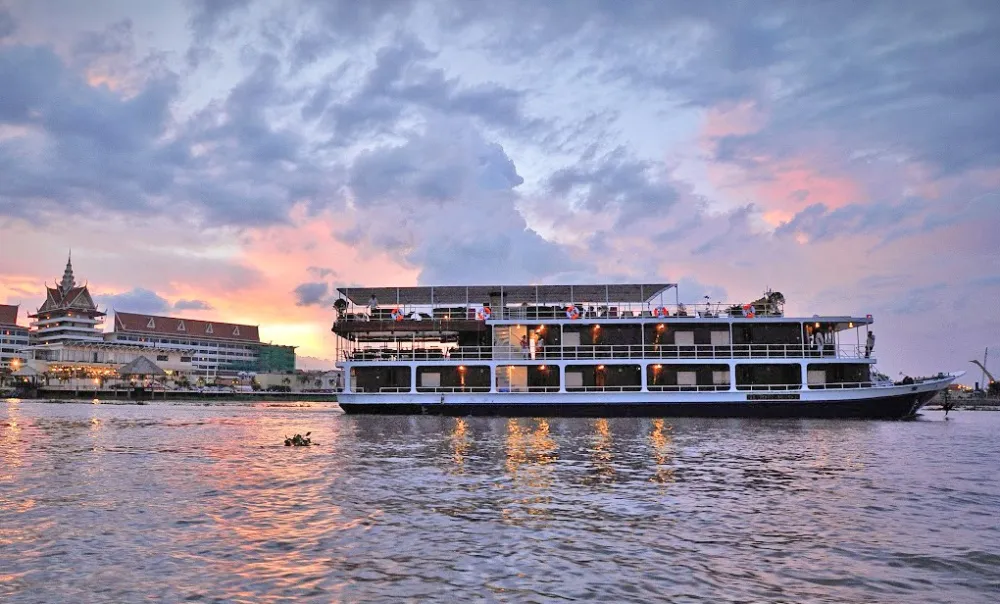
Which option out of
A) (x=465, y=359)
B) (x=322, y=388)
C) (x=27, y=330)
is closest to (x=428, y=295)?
(x=465, y=359)

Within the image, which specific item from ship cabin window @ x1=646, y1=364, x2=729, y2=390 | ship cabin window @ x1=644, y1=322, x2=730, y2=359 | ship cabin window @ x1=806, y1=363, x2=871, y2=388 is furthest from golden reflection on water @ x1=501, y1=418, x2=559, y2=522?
ship cabin window @ x1=806, y1=363, x2=871, y2=388

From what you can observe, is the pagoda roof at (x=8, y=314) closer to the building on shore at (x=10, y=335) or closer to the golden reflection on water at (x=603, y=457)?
the building on shore at (x=10, y=335)

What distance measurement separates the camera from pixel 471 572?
898 cm

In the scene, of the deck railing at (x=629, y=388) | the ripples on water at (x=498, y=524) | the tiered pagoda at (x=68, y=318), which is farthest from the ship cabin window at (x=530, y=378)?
the tiered pagoda at (x=68, y=318)

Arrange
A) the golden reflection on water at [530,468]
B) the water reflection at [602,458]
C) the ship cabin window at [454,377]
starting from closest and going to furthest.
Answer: the golden reflection on water at [530,468] < the water reflection at [602,458] < the ship cabin window at [454,377]

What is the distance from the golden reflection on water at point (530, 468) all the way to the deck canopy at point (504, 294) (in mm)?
15138

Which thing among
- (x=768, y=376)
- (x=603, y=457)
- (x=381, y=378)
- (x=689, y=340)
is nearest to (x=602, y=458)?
(x=603, y=457)

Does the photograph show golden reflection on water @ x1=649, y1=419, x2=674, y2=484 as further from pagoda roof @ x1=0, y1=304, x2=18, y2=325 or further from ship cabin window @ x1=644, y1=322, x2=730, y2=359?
pagoda roof @ x1=0, y1=304, x2=18, y2=325

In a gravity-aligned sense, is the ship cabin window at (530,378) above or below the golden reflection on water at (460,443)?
above

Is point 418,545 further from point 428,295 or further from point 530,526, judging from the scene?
point 428,295

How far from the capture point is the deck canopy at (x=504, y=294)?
148 ft

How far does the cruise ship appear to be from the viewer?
41.0 metres

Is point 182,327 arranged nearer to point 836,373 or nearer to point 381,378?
point 381,378

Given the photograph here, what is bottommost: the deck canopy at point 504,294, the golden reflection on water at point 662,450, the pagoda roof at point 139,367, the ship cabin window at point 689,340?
the golden reflection on water at point 662,450
